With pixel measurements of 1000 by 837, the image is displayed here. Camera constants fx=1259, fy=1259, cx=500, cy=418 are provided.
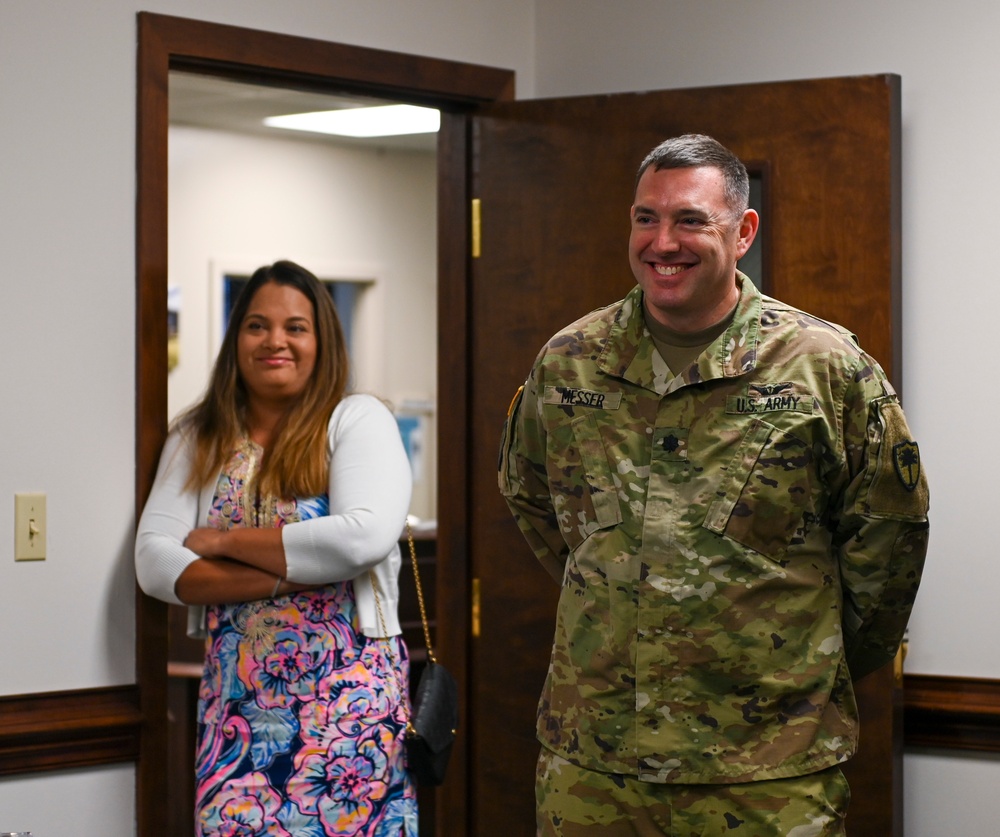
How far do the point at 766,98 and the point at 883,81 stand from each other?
237 mm

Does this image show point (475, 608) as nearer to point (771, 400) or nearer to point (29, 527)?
point (29, 527)

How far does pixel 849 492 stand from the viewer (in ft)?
6.14

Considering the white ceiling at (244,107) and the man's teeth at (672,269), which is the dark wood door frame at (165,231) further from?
the white ceiling at (244,107)

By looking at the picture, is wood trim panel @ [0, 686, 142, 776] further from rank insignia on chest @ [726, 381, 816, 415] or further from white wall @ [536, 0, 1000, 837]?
white wall @ [536, 0, 1000, 837]

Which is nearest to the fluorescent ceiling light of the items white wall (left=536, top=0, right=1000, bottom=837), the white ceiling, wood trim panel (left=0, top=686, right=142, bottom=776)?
the white ceiling

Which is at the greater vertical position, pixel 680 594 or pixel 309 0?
pixel 309 0

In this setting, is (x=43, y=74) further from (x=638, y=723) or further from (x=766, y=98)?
(x=638, y=723)

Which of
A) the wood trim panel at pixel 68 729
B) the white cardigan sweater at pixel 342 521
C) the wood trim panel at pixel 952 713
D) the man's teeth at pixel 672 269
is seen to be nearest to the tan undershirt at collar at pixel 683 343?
the man's teeth at pixel 672 269

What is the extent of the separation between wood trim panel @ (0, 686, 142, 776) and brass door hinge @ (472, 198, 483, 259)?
1.23 meters

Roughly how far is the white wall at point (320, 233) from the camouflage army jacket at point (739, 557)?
348 cm

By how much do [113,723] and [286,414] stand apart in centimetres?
69

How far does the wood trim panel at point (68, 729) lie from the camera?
2.35 meters

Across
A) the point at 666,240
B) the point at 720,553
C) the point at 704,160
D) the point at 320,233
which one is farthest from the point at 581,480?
the point at 320,233

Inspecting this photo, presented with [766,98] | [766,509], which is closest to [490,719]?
[766,509]
